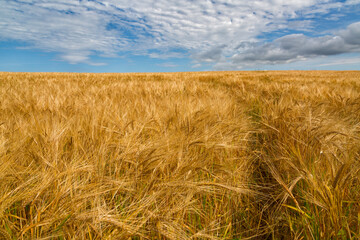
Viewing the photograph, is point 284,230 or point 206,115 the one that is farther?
point 206,115

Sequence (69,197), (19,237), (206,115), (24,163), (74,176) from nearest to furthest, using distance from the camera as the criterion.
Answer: (19,237) < (69,197) < (74,176) < (24,163) < (206,115)

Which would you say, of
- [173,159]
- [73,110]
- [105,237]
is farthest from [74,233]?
[73,110]

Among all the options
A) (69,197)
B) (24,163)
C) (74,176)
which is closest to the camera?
(69,197)

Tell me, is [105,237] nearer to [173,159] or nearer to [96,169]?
[96,169]

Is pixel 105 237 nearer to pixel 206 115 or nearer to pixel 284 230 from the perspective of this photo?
pixel 284 230

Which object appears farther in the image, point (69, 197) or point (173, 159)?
point (173, 159)

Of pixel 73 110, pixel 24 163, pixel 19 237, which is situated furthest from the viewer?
pixel 73 110

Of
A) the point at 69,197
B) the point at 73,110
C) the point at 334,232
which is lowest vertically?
the point at 334,232

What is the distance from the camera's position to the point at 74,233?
1.93ft

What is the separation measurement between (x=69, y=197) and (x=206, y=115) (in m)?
1.33

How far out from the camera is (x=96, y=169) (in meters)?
0.88

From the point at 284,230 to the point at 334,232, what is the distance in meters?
0.20

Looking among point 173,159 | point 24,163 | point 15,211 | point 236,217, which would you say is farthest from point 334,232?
point 24,163

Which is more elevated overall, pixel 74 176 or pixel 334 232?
pixel 74 176
